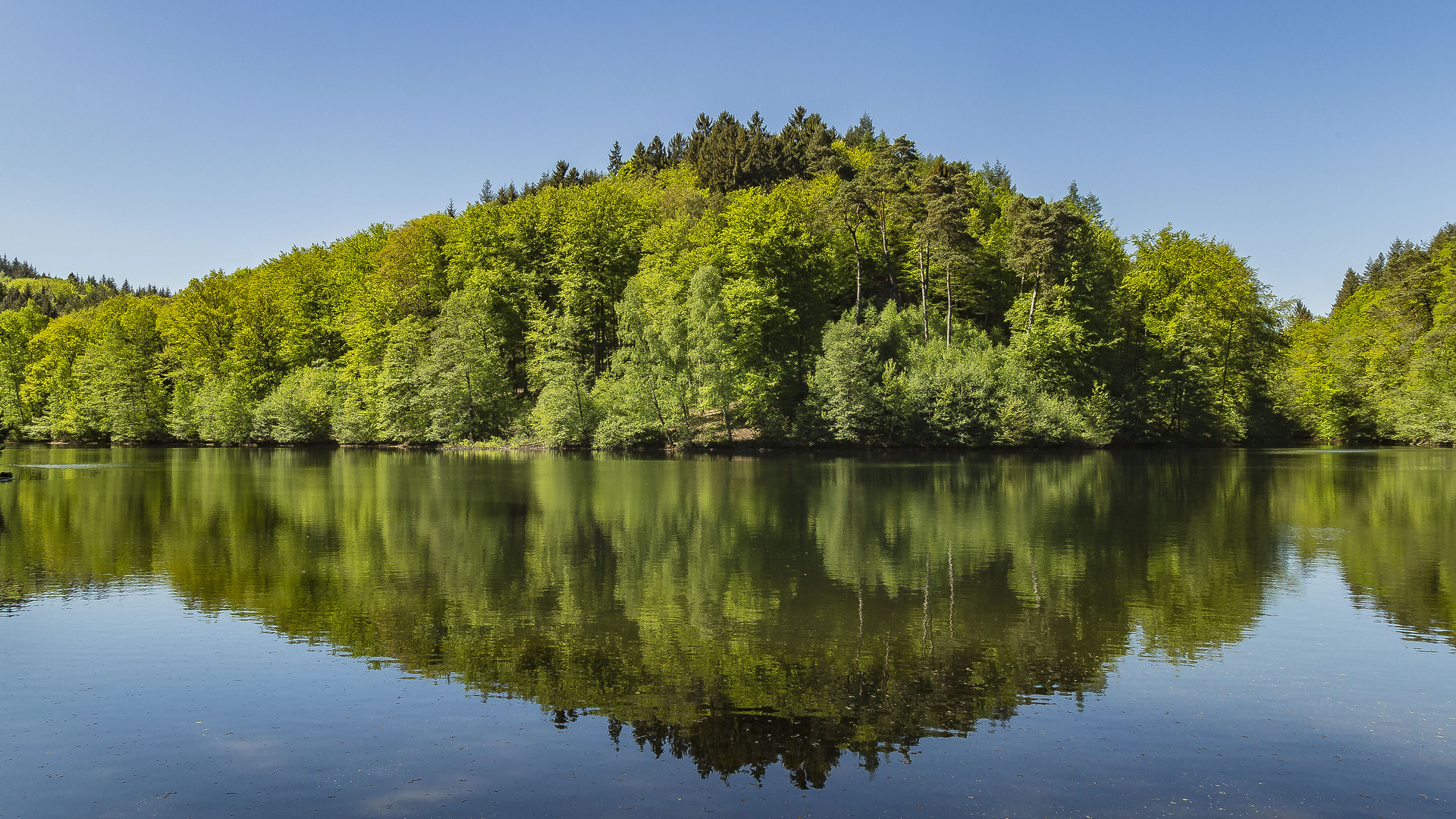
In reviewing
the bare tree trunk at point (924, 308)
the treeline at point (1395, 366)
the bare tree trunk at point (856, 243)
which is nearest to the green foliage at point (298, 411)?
the bare tree trunk at point (856, 243)

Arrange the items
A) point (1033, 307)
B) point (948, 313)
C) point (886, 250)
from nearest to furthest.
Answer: point (1033, 307) < point (948, 313) < point (886, 250)

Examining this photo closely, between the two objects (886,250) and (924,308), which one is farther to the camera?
(886,250)

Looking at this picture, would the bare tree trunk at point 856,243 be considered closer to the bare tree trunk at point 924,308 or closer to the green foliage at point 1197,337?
the bare tree trunk at point 924,308

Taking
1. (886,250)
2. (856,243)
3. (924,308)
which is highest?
(856,243)

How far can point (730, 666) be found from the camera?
10.4 meters

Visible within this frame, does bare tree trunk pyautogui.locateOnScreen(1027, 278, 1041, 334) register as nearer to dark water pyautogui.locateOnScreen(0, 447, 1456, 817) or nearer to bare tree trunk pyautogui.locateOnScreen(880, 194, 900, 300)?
bare tree trunk pyautogui.locateOnScreen(880, 194, 900, 300)

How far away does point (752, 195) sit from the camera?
66.9 meters

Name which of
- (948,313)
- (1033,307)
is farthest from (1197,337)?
(948,313)

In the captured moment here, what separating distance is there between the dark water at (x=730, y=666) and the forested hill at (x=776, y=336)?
36615mm

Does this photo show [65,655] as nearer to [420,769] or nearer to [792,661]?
[420,769]

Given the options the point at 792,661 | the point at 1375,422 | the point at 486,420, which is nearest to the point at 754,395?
the point at 486,420

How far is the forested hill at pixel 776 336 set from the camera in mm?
60094

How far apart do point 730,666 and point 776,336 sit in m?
56.5

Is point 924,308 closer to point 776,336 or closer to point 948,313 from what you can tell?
point 948,313
